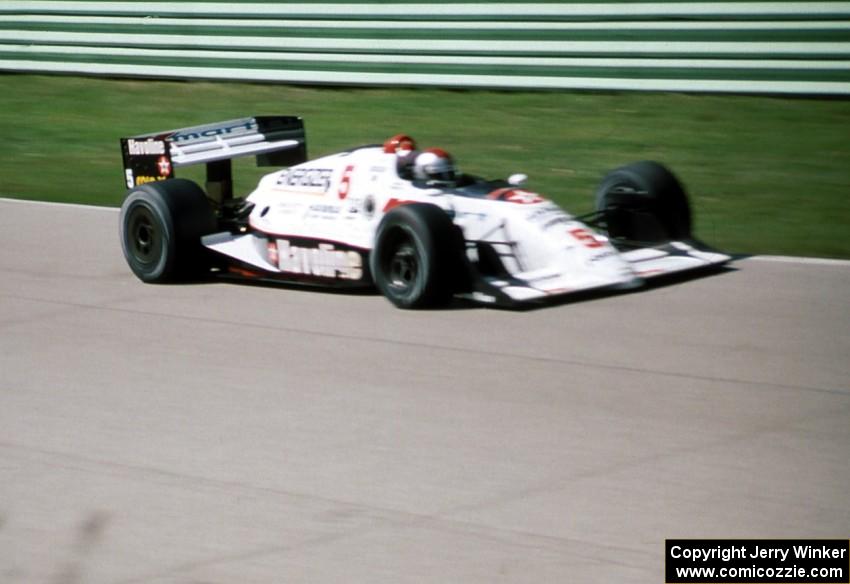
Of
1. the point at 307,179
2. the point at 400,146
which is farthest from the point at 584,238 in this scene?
the point at 307,179

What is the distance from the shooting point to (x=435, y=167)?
8797mm

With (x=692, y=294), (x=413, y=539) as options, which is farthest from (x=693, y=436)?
(x=692, y=294)

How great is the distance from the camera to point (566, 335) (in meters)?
7.73

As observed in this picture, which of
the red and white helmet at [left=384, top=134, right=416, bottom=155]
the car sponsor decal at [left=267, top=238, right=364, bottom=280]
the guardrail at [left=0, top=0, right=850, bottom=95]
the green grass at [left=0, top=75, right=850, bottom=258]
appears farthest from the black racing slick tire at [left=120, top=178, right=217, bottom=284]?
the guardrail at [left=0, top=0, right=850, bottom=95]

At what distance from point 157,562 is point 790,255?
6.48 meters

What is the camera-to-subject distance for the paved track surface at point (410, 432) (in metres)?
4.75

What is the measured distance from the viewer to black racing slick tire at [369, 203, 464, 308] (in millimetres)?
8016

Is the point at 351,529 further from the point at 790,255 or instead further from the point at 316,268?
the point at 790,255

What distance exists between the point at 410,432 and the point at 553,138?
8.98 metres

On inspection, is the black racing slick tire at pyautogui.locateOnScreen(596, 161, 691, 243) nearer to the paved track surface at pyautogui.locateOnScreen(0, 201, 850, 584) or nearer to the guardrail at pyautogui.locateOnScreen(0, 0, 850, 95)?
the paved track surface at pyautogui.locateOnScreen(0, 201, 850, 584)

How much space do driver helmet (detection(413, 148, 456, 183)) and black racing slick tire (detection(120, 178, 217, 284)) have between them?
156 centimetres

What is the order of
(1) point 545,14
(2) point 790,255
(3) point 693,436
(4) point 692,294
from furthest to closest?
(1) point 545,14
(2) point 790,255
(4) point 692,294
(3) point 693,436

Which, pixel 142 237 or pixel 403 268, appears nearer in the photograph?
pixel 403 268

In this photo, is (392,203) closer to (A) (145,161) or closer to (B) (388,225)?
(B) (388,225)
